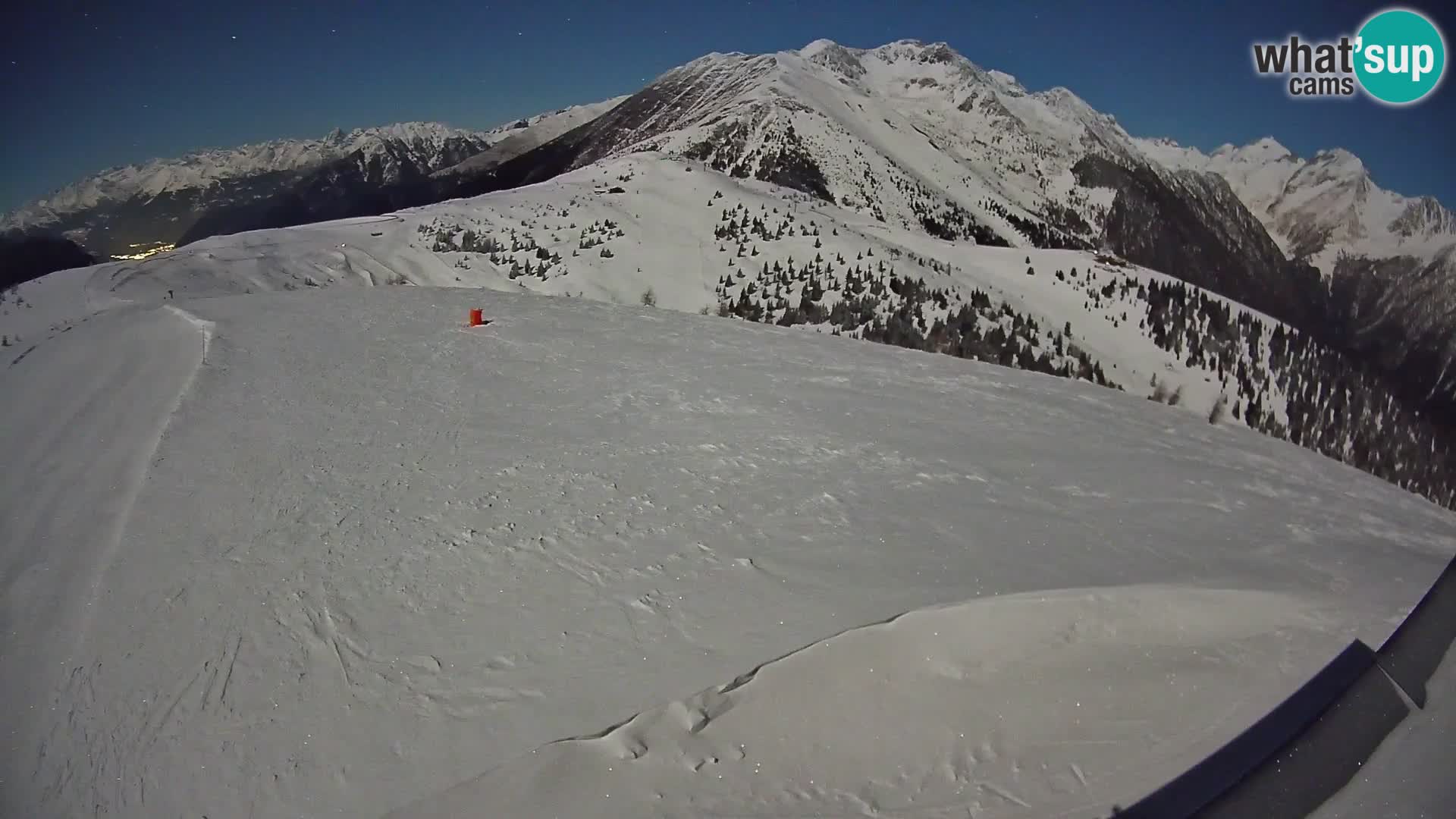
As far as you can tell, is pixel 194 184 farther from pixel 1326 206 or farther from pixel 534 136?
pixel 1326 206

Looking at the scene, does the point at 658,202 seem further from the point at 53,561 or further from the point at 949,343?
the point at 53,561

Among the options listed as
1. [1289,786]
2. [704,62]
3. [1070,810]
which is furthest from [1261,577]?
[704,62]

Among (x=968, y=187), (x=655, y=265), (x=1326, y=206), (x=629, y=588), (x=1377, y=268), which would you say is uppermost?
(x=968, y=187)

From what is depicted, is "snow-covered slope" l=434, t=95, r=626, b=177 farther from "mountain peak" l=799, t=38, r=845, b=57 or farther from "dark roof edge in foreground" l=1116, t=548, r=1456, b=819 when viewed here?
"dark roof edge in foreground" l=1116, t=548, r=1456, b=819

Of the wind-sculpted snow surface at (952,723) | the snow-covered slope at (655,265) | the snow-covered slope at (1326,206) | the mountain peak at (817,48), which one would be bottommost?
the wind-sculpted snow surface at (952,723)

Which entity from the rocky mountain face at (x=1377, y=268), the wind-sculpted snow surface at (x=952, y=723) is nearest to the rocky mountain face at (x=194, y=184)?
the wind-sculpted snow surface at (x=952, y=723)

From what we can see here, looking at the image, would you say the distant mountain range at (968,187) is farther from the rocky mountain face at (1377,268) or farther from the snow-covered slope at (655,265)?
the snow-covered slope at (655,265)

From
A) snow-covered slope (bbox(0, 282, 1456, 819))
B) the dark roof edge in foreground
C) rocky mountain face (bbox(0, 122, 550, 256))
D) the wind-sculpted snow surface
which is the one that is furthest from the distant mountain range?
the wind-sculpted snow surface

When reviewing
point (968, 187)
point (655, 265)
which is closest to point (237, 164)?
point (968, 187)
